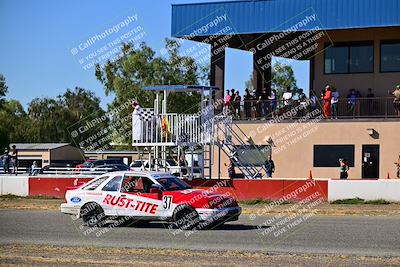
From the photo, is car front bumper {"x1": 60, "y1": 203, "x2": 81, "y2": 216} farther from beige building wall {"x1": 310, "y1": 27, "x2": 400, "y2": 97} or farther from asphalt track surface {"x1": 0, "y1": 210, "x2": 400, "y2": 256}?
beige building wall {"x1": 310, "y1": 27, "x2": 400, "y2": 97}

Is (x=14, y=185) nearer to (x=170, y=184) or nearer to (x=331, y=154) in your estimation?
(x=331, y=154)

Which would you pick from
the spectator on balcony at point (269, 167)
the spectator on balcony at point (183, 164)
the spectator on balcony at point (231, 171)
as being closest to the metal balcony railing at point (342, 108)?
the spectator on balcony at point (269, 167)

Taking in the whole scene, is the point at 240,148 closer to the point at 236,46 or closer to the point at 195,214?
the point at 236,46

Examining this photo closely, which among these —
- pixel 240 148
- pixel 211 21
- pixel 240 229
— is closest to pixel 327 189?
pixel 240 148

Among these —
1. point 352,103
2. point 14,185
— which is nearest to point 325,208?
point 352,103

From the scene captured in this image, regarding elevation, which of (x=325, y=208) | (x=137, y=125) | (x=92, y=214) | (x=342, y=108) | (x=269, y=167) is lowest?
(x=325, y=208)

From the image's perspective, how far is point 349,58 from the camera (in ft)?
123

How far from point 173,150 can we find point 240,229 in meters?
14.0

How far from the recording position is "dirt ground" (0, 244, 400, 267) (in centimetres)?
1371

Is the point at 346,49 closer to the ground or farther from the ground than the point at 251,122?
farther from the ground

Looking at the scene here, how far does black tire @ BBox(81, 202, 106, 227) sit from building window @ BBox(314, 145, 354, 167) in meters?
15.7

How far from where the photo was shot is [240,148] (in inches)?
1358

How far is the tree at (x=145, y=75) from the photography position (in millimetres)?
64750

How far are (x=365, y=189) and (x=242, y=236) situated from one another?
1057cm
